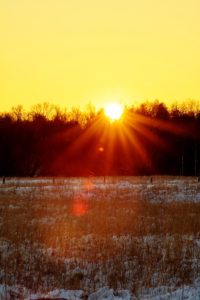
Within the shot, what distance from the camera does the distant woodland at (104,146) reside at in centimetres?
9194

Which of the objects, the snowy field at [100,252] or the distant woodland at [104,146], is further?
the distant woodland at [104,146]

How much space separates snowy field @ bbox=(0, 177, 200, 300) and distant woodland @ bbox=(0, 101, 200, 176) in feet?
207

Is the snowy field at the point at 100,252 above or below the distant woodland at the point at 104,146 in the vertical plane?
below

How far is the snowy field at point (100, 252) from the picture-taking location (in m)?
10.9

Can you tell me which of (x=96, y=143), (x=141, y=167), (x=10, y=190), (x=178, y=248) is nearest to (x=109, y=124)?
(x=96, y=143)

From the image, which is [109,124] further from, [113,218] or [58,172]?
[113,218]

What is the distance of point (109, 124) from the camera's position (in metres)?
104

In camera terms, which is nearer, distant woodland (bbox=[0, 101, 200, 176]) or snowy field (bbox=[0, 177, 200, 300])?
snowy field (bbox=[0, 177, 200, 300])

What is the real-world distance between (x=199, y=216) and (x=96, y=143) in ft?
251

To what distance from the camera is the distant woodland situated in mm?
91938

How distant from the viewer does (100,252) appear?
48.6ft

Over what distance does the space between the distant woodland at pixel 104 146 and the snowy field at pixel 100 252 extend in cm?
6309

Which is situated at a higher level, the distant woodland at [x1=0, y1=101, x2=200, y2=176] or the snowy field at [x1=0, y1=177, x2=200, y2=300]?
the distant woodland at [x1=0, y1=101, x2=200, y2=176]

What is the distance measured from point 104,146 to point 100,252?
275 ft
